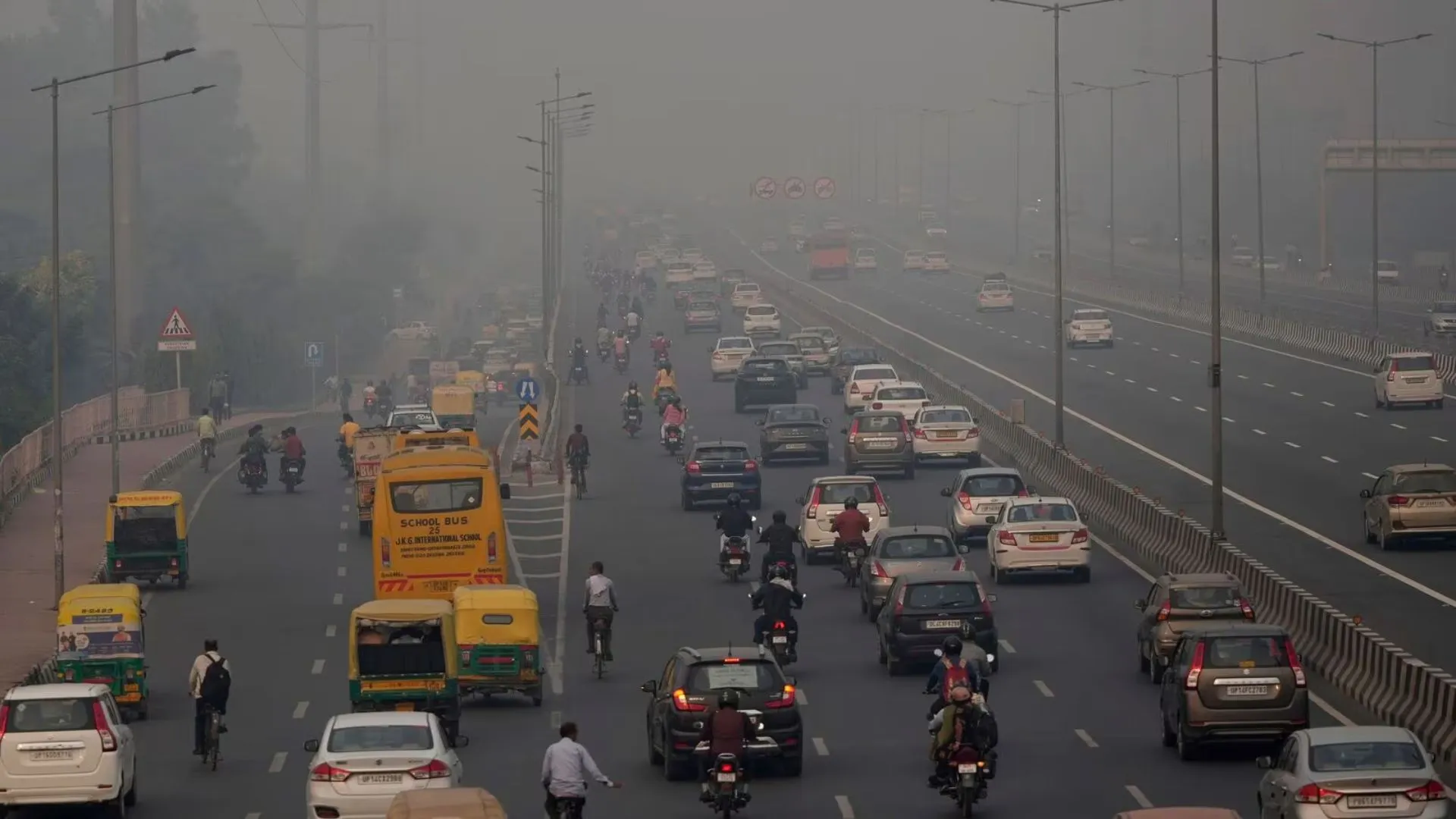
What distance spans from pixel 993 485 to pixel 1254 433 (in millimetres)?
18974

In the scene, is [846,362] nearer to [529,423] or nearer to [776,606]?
[529,423]

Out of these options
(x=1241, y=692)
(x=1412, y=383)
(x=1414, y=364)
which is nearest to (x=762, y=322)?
(x=1414, y=364)

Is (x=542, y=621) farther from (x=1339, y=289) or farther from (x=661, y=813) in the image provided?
(x=1339, y=289)

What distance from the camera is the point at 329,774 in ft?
71.6

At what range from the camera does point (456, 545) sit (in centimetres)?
3866

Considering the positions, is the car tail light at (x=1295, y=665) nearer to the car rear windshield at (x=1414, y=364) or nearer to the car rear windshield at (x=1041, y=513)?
the car rear windshield at (x=1041, y=513)

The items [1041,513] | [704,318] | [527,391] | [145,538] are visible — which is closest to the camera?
[1041,513]

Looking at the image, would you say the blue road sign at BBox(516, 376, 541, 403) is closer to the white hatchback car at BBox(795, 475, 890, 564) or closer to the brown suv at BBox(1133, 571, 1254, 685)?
the white hatchback car at BBox(795, 475, 890, 564)

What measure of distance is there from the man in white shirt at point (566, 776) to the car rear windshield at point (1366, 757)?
5860 mm

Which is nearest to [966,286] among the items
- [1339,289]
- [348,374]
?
[1339,289]

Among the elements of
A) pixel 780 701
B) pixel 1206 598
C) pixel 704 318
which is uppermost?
pixel 704 318

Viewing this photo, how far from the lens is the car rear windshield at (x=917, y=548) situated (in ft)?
123

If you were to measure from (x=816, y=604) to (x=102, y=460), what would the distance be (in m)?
34.3

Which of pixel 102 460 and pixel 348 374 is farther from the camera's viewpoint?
pixel 348 374
